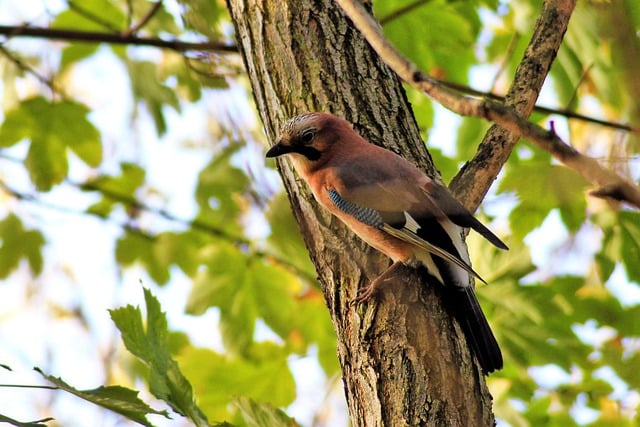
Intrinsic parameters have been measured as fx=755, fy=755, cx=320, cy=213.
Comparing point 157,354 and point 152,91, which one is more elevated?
point 152,91

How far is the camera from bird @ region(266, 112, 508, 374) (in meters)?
2.83

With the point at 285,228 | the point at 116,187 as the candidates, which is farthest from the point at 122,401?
the point at 116,187

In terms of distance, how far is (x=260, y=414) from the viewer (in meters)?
2.83

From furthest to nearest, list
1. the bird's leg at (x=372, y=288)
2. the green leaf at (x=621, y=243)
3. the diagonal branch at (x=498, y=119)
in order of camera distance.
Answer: the green leaf at (x=621, y=243), the bird's leg at (x=372, y=288), the diagonal branch at (x=498, y=119)

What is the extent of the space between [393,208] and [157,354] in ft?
3.99

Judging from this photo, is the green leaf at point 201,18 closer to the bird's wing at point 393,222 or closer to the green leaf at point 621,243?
the bird's wing at point 393,222

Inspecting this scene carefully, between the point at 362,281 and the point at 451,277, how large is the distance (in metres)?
0.34

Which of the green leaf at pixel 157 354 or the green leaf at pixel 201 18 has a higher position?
the green leaf at pixel 201 18

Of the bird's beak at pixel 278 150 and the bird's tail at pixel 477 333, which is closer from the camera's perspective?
the bird's tail at pixel 477 333

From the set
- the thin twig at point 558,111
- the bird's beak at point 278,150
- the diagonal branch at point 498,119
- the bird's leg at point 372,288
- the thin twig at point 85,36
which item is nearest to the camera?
the diagonal branch at point 498,119

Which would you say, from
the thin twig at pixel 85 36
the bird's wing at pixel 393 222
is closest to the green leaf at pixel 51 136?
the thin twig at pixel 85 36

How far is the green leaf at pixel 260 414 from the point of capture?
2793mm

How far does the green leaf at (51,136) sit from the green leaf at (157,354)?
10.2 feet

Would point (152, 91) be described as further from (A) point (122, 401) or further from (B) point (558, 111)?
(A) point (122, 401)
